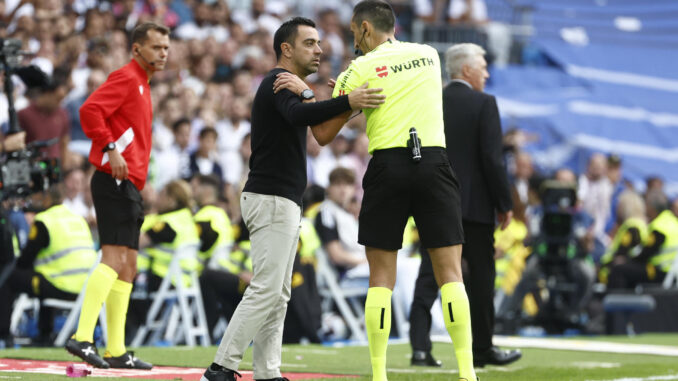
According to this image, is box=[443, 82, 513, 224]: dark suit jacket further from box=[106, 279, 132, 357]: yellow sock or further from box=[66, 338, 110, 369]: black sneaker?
box=[66, 338, 110, 369]: black sneaker

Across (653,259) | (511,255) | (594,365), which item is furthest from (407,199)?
(653,259)

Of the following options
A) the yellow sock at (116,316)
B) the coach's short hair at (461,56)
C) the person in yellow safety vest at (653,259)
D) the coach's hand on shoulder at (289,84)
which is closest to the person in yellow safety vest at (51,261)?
the yellow sock at (116,316)

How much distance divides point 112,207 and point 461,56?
2.76m

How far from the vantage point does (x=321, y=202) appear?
13227 mm

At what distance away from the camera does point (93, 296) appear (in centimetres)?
780

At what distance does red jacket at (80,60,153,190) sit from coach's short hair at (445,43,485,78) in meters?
2.25

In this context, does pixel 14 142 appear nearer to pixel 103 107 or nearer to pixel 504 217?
pixel 103 107

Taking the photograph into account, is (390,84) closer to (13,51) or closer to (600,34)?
(13,51)

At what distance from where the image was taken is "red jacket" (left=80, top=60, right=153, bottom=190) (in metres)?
7.77

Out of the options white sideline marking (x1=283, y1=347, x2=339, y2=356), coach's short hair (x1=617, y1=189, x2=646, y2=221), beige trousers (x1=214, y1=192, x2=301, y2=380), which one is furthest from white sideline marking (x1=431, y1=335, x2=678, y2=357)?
beige trousers (x1=214, y1=192, x2=301, y2=380)

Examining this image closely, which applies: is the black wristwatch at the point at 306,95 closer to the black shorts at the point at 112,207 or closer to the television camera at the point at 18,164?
the black shorts at the point at 112,207

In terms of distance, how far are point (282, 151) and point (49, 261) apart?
561 centimetres

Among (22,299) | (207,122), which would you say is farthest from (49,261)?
(207,122)

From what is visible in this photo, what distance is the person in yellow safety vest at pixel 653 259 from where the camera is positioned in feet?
51.6
